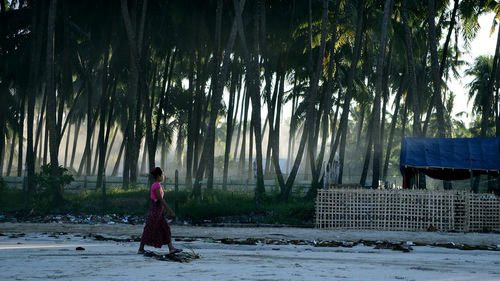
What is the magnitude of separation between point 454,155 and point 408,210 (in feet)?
16.1

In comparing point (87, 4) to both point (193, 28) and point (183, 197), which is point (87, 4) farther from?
point (183, 197)

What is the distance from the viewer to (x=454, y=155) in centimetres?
2297

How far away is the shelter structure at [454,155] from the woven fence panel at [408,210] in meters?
3.19

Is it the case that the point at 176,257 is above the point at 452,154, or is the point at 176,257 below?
below

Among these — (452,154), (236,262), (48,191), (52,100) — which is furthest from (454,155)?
(48,191)

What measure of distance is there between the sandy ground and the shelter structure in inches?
296

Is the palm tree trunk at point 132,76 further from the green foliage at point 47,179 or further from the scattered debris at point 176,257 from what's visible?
the scattered debris at point 176,257

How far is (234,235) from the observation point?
16250mm

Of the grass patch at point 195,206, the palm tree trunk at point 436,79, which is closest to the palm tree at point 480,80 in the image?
the palm tree trunk at point 436,79

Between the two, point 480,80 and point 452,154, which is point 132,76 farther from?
point 480,80

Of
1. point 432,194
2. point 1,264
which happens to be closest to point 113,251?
point 1,264

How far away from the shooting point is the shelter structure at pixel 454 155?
22547mm

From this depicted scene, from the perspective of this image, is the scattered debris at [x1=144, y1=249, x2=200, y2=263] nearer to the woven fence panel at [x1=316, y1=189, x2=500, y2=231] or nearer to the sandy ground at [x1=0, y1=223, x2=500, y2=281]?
the sandy ground at [x1=0, y1=223, x2=500, y2=281]

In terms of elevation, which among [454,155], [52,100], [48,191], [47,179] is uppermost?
[52,100]
